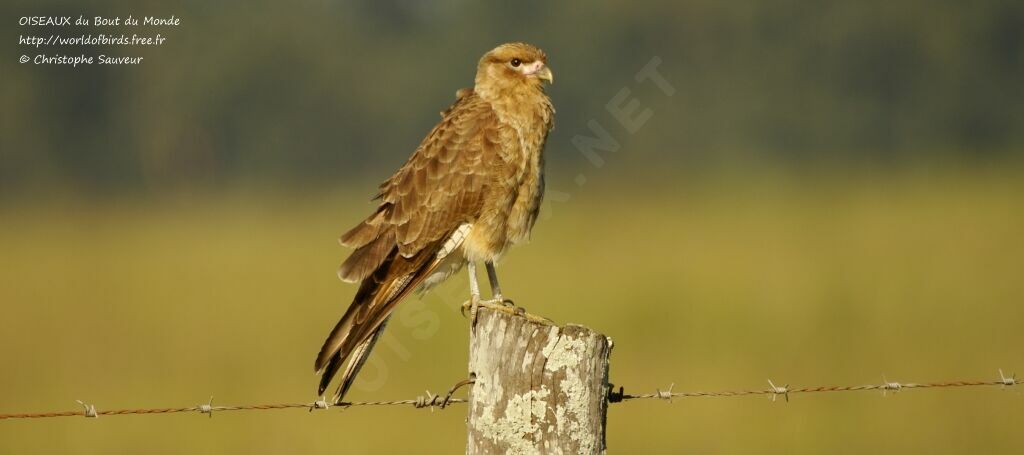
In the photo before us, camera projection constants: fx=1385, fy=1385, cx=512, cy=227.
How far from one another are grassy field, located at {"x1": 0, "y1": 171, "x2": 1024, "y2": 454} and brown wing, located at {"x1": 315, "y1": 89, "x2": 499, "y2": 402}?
3.80 ft

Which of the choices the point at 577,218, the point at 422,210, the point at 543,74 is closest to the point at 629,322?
the point at 543,74

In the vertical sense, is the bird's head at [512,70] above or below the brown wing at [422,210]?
above

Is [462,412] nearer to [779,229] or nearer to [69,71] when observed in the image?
[779,229]

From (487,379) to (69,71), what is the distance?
34.7 m

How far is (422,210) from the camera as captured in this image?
625 centimetres

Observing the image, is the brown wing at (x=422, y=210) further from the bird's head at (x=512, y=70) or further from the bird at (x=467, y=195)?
the bird's head at (x=512, y=70)

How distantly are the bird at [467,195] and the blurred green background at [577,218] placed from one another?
208cm

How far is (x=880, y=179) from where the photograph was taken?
946 inches

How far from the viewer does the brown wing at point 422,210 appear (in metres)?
5.94

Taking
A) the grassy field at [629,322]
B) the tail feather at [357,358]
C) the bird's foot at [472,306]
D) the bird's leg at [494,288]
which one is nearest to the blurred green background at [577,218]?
the grassy field at [629,322]

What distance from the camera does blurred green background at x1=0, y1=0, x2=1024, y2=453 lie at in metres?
9.94

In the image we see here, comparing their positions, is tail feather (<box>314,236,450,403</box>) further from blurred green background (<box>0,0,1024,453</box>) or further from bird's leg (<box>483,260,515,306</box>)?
blurred green background (<box>0,0,1024,453</box>)

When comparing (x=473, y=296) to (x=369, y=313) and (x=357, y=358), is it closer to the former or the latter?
(x=369, y=313)

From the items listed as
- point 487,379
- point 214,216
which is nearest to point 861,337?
point 487,379
